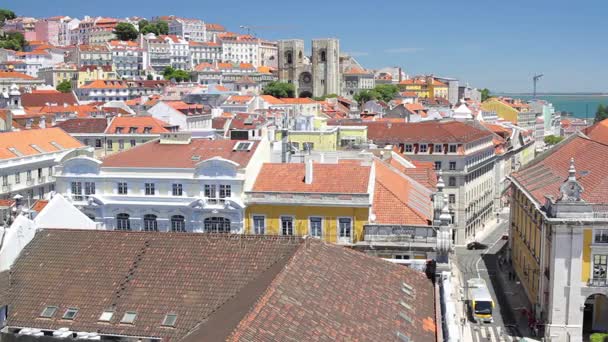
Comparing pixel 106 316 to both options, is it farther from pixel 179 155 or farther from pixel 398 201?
pixel 179 155

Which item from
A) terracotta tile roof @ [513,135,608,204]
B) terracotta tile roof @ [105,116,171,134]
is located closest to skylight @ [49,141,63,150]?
terracotta tile roof @ [105,116,171,134]

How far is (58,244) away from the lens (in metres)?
24.3

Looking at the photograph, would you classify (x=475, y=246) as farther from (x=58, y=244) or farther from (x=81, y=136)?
(x=58, y=244)

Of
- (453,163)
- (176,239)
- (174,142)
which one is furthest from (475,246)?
(176,239)

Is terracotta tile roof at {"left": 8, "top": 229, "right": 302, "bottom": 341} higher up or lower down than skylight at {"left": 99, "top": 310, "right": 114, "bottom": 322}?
higher up

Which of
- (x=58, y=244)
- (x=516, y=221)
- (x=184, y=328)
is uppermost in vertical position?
(x=58, y=244)

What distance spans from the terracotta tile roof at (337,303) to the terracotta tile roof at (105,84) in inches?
5805

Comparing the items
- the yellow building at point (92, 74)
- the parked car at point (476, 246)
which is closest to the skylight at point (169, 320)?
the parked car at point (476, 246)

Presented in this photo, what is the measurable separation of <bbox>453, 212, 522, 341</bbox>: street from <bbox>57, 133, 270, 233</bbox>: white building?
58.7 ft

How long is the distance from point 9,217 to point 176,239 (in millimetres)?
6208

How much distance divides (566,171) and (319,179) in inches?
846

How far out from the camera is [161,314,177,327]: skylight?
67.5 feet

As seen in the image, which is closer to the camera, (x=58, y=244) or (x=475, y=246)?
(x=58, y=244)

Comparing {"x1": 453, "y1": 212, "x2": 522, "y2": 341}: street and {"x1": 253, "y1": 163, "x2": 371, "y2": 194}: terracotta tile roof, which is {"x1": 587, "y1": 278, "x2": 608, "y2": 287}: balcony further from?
{"x1": 253, "y1": 163, "x2": 371, "y2": 194}: terracotta tile roof
